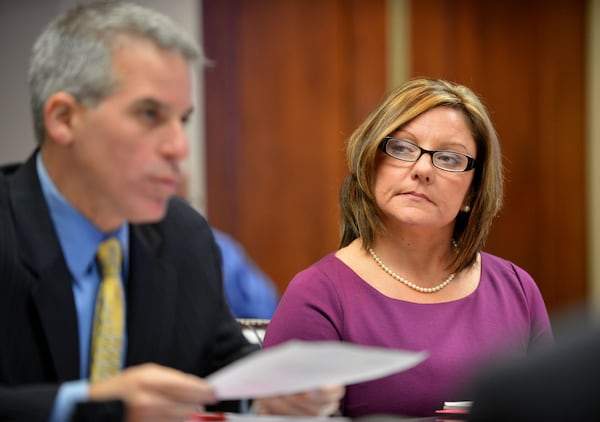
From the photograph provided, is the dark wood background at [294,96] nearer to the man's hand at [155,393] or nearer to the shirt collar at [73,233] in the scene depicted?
the shirt collar at [73,233]

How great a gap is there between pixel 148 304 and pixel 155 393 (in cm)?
38

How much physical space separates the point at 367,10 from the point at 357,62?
331 millimetres

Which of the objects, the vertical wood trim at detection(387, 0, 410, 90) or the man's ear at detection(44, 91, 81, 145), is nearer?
the man's ear at detection(44, 91, 81, 145)

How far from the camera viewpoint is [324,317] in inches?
87.7

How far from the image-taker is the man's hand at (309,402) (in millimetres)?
1596

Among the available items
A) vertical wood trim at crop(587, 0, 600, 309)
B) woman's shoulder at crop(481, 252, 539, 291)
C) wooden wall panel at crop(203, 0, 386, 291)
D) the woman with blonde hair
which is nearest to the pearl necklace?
the woman with blonde hair

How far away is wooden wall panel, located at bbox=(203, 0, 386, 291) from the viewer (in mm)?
5539

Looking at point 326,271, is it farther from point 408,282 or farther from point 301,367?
point 301,367

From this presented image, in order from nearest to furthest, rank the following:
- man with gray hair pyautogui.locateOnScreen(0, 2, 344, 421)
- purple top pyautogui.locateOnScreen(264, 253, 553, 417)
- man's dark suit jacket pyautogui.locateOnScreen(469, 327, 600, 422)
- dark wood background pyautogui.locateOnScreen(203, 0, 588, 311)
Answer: man's dark suit jacket pyautogui.locateOnScreen(469, 327, 600, 422)
man with gray hair pyautogui.locateOnScreen(0, 2, 344, 421)
purple top pyautogui.locateOnScreen(264, 253, 553, 417)
dark wood background pyautogui.locateOnScreen(203, 0, 588, 311)

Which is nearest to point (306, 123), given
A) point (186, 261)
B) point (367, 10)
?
point (367, 10)

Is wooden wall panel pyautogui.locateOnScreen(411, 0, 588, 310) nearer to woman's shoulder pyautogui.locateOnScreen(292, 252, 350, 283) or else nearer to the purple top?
the purple top

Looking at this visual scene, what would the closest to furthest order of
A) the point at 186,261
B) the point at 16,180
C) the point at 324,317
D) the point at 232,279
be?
the point at 16,180 < the point at 186,261 < the point at 324,317 < the point at 232,279

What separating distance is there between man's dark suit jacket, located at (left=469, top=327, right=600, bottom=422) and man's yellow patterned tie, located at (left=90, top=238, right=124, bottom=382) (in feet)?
2.97

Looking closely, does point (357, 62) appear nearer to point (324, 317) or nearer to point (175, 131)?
point (324, 317)
